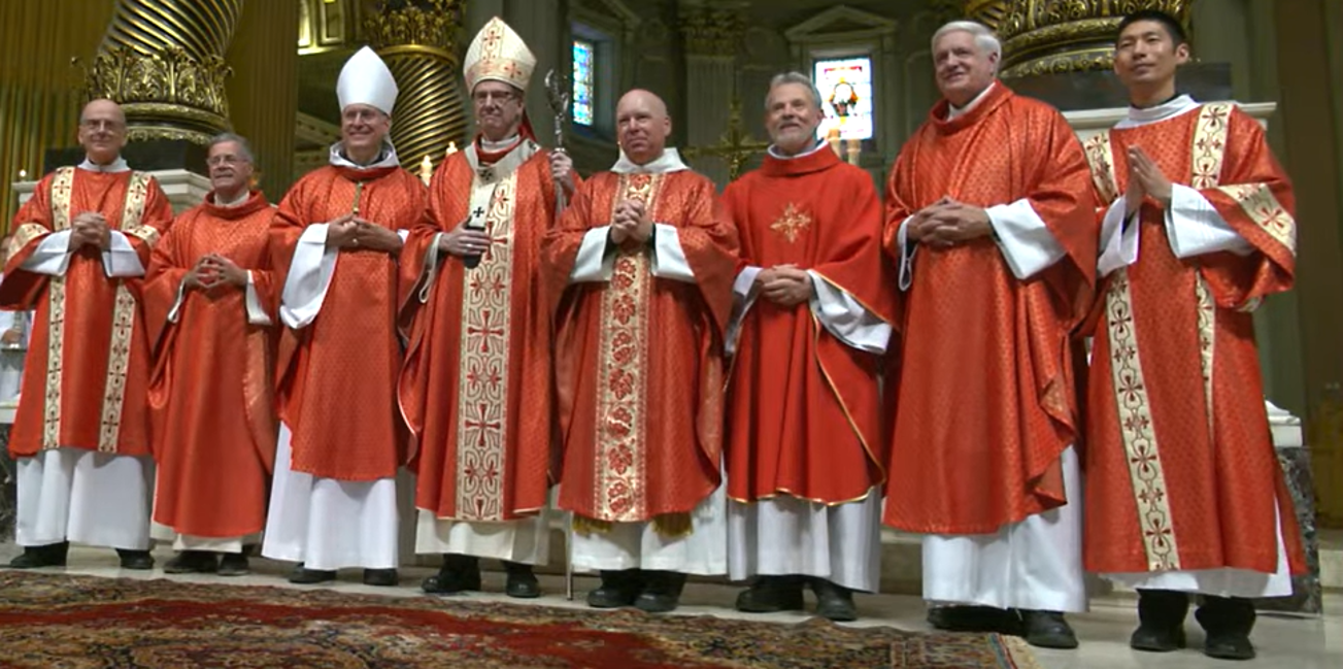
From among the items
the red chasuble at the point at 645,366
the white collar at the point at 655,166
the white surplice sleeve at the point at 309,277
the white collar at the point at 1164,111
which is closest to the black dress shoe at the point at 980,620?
the red chasuble at the point at 645,366

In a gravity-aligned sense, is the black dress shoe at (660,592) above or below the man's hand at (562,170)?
below

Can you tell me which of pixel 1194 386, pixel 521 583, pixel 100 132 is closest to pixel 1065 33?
pixel 1194 386

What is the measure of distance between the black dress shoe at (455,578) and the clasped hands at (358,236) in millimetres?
1226

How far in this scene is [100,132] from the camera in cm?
527

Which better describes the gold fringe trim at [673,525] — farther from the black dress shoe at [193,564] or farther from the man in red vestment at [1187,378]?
the black dress shoe at [193,564]

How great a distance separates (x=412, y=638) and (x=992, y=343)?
1829mm

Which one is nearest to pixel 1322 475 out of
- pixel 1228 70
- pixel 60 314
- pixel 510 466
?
pixel 1228 70

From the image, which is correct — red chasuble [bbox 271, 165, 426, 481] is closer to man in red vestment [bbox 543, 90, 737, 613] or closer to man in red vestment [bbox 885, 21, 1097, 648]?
man in red vestment [bbox 543, 90, 737, 613]

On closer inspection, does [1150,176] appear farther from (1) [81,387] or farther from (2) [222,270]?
(1) [81,387]

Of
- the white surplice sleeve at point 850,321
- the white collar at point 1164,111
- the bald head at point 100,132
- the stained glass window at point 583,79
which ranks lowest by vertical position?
the white surplice sleeve at point 850,321

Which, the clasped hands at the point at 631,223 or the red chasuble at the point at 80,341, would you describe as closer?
the clasped hands at the point at 631,223

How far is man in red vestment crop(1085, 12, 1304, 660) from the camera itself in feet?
10.6

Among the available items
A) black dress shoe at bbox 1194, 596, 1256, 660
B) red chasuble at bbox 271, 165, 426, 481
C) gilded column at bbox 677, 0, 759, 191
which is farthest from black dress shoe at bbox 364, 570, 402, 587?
gilded column at bbox 677, 0, 759, 191

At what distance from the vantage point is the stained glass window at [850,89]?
1767 centimetres
